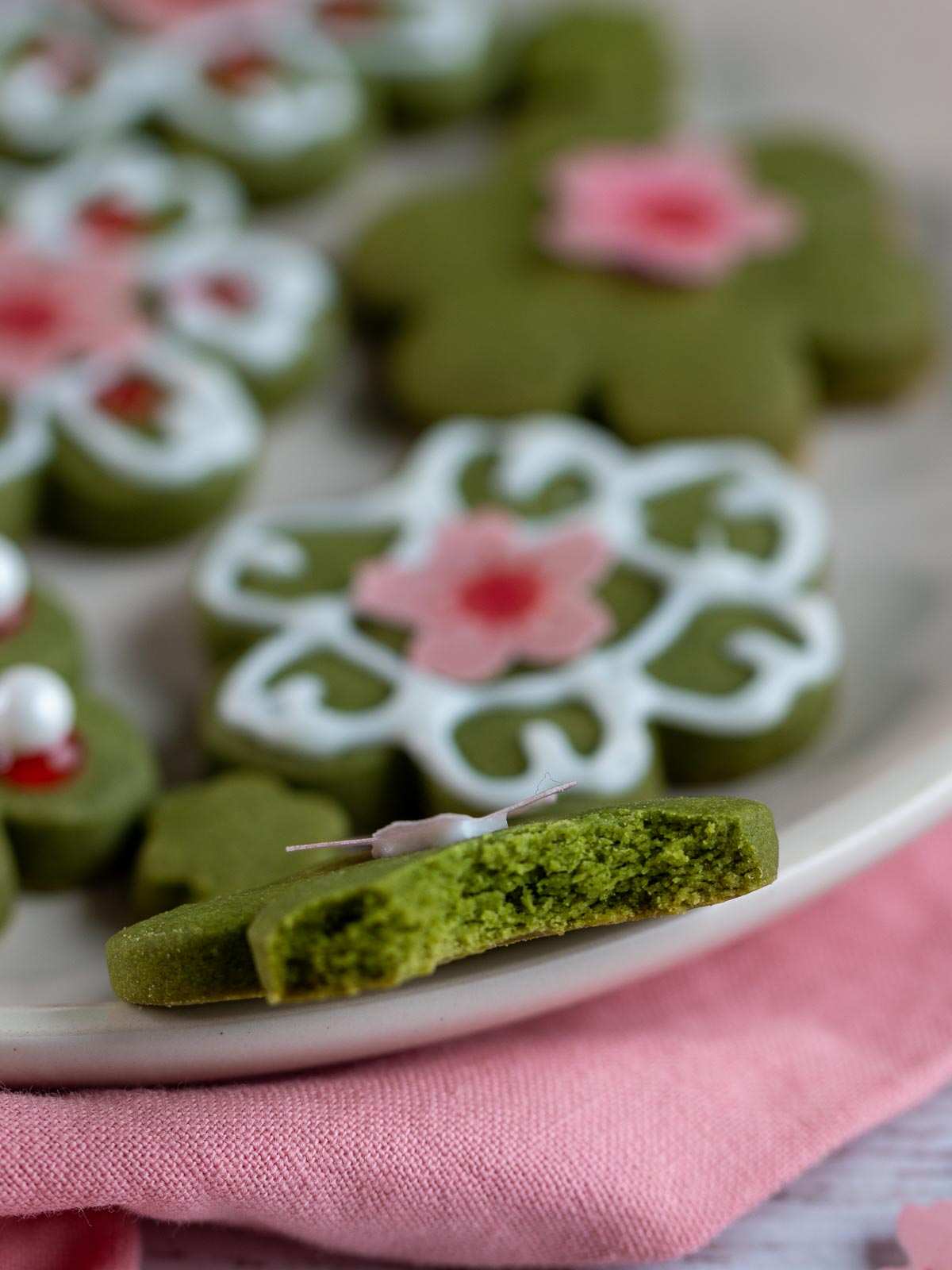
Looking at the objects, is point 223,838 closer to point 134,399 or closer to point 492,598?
point 492,598

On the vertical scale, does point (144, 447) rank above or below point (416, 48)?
below

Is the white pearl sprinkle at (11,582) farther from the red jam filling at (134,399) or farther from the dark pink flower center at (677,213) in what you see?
the dark pink flower center at (677,213)

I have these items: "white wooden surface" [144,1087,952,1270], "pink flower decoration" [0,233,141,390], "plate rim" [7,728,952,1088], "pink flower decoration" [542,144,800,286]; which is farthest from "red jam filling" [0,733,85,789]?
"pink flower decoration" [542,144,800,286]

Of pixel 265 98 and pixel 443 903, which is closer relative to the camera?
pixel 443 903

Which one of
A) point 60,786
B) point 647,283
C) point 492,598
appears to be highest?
point 647,283

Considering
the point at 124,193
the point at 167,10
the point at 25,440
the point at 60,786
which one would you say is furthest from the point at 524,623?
the point at 167,10
